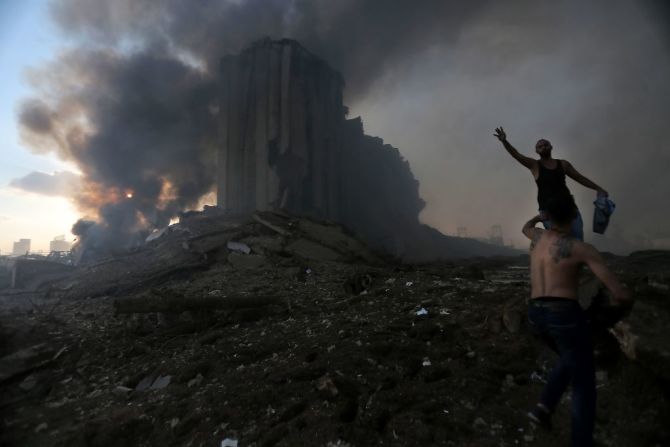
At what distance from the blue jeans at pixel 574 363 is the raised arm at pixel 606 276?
216mm

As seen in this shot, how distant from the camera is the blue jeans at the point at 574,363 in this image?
1.96m

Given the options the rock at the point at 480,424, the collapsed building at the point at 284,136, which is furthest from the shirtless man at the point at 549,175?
the collapsed building at the point at 284,136

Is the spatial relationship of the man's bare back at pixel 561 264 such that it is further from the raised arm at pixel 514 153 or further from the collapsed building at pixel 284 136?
the collapsed building at pixel 284 136

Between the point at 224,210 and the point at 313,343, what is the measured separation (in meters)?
28.7

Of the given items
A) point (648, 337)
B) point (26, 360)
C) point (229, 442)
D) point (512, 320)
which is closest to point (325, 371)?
point (229, 442)

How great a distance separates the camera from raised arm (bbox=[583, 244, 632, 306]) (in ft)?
6.18

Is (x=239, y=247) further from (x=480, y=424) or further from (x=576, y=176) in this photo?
(x=480, y=424)

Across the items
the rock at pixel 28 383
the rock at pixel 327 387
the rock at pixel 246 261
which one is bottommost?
the rock at pixel 28 383

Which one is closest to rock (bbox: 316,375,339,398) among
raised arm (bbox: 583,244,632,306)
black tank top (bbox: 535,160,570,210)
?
raised arm (bbox: 583,244,632,306)

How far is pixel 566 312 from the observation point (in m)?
2.07

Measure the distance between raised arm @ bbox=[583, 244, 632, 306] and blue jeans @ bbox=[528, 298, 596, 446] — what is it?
0.22 metres

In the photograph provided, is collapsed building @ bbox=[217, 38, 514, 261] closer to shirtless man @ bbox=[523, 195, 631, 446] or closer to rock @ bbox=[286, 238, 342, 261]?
rock @ bbox=[286, 238, 342, 261]

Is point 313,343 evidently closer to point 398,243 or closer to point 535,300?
point 535,300

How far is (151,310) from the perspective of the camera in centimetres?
608
